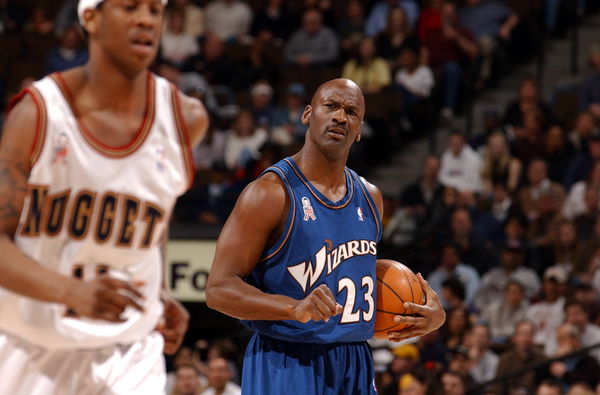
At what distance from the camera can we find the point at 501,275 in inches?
404

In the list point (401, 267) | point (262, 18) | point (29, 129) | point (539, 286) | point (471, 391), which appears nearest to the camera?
point (29, 129)

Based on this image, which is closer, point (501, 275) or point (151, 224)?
point (151, 224)

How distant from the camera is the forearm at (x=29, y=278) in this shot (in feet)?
9.34

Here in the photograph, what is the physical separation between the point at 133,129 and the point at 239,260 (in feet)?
3.78

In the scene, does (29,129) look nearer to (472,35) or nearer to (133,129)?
(133,129)

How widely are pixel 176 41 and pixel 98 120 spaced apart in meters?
11.5

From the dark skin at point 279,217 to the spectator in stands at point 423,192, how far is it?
6951 millimetres

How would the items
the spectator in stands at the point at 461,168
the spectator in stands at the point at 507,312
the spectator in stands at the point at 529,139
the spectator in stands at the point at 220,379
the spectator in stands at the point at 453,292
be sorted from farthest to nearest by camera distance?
the spectator in stands at the point at 461,168 < the spectator in stands at the point at 529,139 < the spectator in stands at the point at 453,292 < the spectator in stands at the point at 507,312 < the spectator in stands at the point at 220,379

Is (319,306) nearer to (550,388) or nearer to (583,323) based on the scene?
(550,388)

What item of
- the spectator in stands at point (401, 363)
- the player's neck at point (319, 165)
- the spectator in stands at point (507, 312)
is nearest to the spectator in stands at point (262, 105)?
the spectator in stands at point (507, 312)

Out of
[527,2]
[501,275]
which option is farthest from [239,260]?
[527,2]

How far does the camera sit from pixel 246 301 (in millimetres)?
4062

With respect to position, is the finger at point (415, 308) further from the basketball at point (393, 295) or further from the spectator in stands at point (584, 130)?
the spectator in stands at point (584, 130)

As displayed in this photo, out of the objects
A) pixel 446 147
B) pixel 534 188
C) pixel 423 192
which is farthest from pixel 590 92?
pixel 423 192
